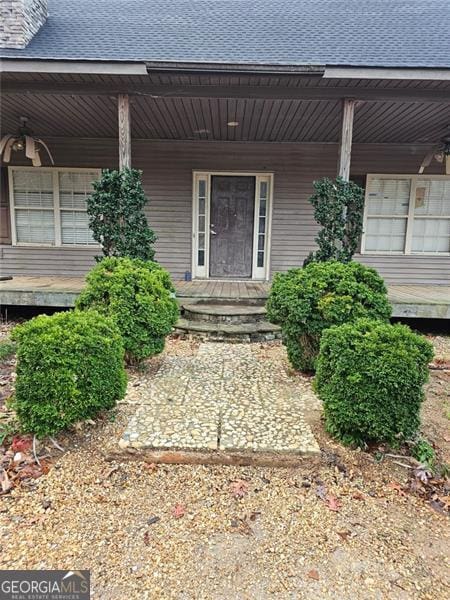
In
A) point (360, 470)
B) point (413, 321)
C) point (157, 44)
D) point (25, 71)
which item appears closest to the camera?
point (360, 470)

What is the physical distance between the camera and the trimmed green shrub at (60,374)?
7.13 ft

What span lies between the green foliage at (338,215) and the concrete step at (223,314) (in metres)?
1.02

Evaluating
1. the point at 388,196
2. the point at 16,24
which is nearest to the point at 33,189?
the point at 16,24

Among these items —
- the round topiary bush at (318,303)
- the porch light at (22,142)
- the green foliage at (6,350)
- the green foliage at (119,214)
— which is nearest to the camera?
the round topiary bush at (318,303)

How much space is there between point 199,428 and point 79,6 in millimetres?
7727

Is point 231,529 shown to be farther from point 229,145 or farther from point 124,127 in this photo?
point 229,145

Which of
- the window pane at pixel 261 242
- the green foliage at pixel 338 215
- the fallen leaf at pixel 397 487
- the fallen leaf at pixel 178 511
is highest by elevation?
the green foliage at pixel 338 215

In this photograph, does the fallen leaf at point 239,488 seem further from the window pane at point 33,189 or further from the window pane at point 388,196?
the window pane at point 33,189

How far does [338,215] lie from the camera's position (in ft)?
14.6

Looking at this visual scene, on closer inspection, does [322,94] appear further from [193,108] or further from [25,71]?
[25,71]

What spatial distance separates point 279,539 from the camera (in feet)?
5.41

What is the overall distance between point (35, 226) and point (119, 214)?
3212 mm

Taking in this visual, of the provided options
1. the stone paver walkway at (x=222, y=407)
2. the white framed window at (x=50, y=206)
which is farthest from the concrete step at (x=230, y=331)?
the white framed window at (x=50, y=206)

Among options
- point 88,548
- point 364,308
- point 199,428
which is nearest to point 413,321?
point 364,308
